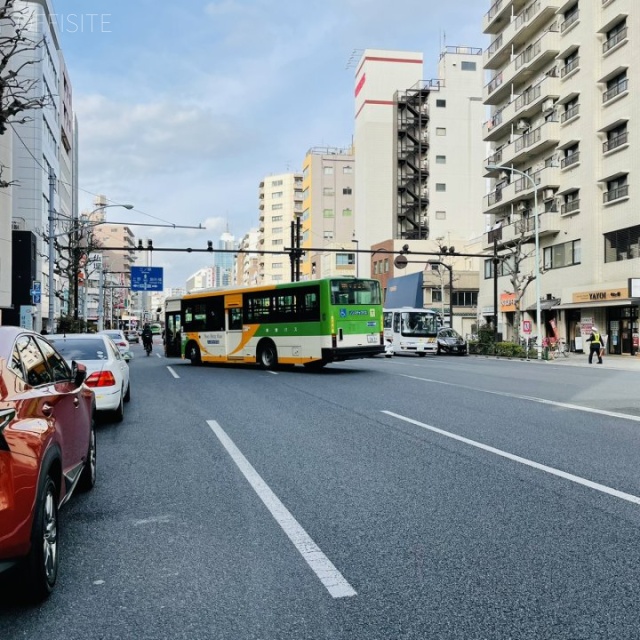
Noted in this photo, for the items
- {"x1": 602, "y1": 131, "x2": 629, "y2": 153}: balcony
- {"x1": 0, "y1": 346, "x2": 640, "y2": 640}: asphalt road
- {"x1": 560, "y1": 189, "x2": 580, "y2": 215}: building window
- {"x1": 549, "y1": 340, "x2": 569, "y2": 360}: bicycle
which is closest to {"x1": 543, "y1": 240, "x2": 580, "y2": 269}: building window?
{"x1": 560, "y1": 189, "x2": 580, "y2": 215}: building window

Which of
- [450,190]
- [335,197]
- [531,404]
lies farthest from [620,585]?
[335,197]

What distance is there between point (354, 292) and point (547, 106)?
2907 cm

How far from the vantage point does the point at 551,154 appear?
42.6 m

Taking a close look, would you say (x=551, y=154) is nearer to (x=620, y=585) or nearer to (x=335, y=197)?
(x=620, y=585)

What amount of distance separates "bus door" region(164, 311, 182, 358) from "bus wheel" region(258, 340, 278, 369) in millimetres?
10175

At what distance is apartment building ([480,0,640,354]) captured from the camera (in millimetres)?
34594

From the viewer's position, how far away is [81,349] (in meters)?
10.4

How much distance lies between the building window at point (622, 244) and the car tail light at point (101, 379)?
3084 centimetres

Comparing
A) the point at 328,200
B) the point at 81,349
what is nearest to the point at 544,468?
the point at 81,349

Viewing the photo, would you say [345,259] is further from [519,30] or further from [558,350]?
[558,350]

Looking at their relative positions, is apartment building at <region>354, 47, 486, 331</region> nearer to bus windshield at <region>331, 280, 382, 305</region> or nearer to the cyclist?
the cyclist

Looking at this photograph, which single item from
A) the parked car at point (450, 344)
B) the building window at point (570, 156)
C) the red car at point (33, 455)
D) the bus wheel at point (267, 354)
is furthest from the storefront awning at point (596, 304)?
the red car at point (33, 455)

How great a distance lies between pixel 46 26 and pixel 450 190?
47.6 metres

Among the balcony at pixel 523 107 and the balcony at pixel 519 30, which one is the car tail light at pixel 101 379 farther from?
the balcony at pixel 519 30
